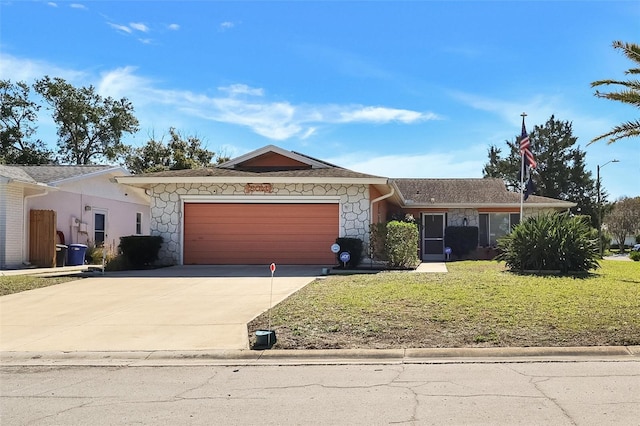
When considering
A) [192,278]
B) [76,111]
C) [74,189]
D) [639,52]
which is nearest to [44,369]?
[192,278]

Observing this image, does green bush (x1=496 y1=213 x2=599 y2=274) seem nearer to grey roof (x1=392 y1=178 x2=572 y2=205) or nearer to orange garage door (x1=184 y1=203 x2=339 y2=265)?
orange garage door (x1=184 y1=203 x2=339 y2=265)

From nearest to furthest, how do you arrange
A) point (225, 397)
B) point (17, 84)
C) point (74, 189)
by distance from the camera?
point (225, 397)
point (74, 189)
point (17, 84)

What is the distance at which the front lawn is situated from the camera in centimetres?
766

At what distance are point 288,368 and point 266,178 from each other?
12.1 metres

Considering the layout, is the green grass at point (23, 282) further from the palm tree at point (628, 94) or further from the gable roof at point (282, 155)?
the palm tree at point (628, 94)

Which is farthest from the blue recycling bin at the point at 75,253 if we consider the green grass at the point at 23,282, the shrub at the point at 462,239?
the shrub at the point at 462,239

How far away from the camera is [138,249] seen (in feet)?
59.1

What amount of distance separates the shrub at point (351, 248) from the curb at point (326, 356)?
9.97 metres

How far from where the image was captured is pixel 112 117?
148 ft

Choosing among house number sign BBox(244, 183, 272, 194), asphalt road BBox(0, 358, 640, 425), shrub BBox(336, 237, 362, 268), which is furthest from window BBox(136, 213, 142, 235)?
asphalt road BBox(0, 358, 640, 425)

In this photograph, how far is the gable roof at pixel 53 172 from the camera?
20.3m

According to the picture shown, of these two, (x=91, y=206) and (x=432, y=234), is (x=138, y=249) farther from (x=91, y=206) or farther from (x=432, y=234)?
(x=432, y=234)

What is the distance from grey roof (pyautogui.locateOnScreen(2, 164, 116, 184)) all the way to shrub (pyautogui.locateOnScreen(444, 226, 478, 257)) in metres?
15.9

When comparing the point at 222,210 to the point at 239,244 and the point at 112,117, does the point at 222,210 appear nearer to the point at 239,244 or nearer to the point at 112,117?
the point at 239,244
